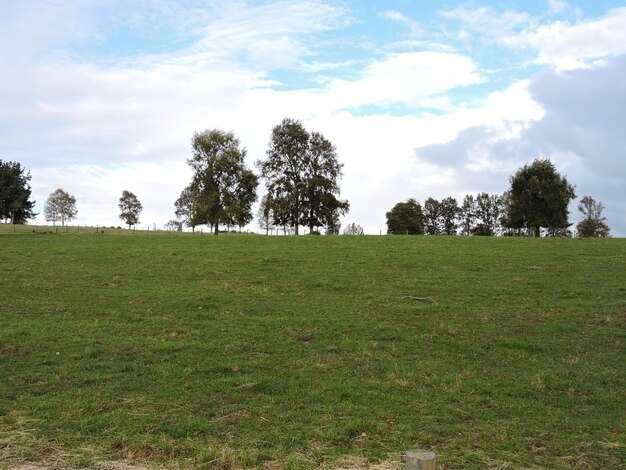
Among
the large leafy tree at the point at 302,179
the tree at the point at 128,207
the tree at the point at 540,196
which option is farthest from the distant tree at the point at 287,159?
the tree at the point at 128,207

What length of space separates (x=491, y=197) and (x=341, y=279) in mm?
108381

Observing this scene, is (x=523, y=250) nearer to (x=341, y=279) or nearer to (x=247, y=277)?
(x=341, y=279)

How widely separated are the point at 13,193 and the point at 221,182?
1225 inches

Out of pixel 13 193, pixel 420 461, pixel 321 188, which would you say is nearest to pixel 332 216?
pixel 321 188

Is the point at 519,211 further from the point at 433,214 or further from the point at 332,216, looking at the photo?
the point at 433,214

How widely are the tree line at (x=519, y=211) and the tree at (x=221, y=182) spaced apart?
32.6 metres

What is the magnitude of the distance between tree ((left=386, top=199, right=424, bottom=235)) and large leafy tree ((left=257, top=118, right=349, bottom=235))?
35581mm

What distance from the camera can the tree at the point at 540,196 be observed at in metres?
58.2

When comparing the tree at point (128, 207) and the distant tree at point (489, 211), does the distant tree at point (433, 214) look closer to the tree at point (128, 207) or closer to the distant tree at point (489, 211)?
the distant tree at point (489, 211)

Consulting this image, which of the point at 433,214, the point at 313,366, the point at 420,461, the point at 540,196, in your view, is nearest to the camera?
→ the point at 420,461

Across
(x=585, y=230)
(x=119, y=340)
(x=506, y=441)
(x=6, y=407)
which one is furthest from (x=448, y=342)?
(x=585, y=230)

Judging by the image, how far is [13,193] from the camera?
69.8m

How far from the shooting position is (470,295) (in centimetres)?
1827

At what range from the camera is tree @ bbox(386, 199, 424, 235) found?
99750 millimetres
